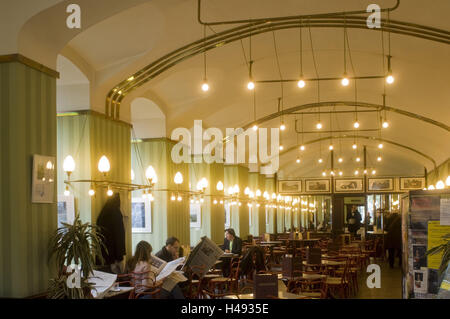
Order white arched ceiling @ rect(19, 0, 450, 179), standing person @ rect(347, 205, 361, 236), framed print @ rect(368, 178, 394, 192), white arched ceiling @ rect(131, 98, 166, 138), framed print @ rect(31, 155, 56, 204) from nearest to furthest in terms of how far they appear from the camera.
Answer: framed print @ rect(31, 155, 56, 204) → white arched ceiling @ rect(19, 0, 450, 179) → white arched ceiling @ rect(131, 98, 166, 138) → framed print @ rect(368, 178, 394, 192) → standing person @ rect(347, 205, 361, 236)

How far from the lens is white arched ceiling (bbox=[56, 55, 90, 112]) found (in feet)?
27.5

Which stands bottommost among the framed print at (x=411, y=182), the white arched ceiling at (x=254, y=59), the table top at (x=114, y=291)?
the table top at (x=114, y=291)

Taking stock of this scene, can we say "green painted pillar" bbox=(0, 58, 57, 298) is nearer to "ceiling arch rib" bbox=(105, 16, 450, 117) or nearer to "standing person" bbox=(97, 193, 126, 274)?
"standing person" bbox=(97, 193, 126, 274)

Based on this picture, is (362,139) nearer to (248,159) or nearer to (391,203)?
(391,203)

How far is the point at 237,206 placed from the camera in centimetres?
1919

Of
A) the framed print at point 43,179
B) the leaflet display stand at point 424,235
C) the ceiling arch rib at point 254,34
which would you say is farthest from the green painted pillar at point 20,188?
the leaflet display stand at point 424,235

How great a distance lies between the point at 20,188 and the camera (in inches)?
220

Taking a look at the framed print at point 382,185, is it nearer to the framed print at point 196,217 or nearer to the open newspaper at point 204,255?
the framed print at point 196,217

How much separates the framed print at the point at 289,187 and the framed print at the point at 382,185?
2967mm

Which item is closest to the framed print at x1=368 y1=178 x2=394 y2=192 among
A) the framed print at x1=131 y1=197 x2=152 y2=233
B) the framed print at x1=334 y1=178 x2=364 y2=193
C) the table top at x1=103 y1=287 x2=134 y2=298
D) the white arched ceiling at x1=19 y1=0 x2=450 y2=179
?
the framed print at x1=334 y1=178 x2=364 y2=193

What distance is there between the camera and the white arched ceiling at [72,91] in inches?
329

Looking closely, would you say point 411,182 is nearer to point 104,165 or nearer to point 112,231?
point 112,231

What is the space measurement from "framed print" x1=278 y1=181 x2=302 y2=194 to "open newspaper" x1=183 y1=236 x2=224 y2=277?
51.4ft

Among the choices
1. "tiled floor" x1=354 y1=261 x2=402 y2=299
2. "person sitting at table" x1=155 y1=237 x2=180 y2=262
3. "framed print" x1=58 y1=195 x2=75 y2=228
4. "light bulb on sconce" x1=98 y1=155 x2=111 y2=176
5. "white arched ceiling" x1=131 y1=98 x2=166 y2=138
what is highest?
"white arched ceiling" x1=131 y1=98 x2=166 y2=138
